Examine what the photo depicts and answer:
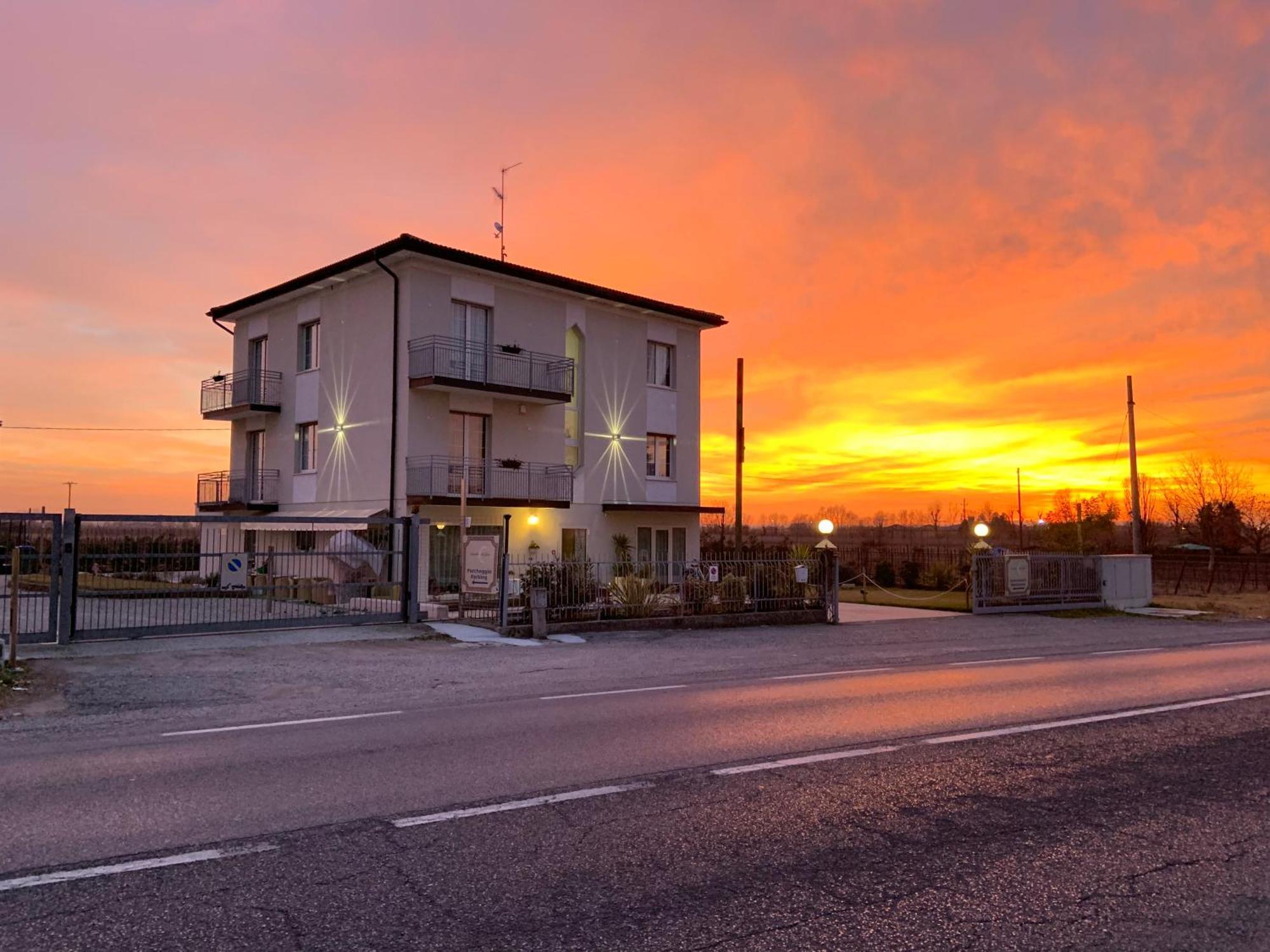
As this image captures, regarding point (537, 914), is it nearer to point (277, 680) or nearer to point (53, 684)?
point (277, 680)

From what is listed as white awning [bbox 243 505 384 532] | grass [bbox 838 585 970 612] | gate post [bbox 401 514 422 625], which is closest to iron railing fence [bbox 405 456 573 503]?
white awning [bbox 243 505 384 532]

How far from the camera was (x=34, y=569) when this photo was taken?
13.3m

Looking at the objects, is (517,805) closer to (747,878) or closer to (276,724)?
(747,878)

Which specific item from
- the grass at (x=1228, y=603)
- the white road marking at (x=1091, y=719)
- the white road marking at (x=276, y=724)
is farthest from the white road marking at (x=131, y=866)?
the grass at (x=1228, y=603)

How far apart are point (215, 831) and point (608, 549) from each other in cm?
2585

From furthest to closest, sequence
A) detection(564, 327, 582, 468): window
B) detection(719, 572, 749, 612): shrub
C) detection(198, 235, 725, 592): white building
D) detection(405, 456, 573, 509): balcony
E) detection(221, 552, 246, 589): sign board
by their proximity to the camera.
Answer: detection(564, 327, 582, 468): window, detection(198, 235, 725, 592): white building, detection(405, 456, 573, 509): balcony, detection(719, 572, 749, 612): shrub, detection(221, 552, 246, 589): sign board

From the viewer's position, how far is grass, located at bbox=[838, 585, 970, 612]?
84.7ft

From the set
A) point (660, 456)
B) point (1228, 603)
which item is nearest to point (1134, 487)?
point (1228, 603)

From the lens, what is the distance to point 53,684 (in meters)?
10.9

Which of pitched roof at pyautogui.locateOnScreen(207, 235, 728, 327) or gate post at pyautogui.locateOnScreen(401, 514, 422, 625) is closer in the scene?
gate post at pyautogui.locateOnScreen(401, 514, 422, 625)

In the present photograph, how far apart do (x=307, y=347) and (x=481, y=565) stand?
51.1 feet

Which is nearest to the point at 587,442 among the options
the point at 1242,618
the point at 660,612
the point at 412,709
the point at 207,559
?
the point at 660,612

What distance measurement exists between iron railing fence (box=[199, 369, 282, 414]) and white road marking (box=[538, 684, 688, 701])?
2291 cm

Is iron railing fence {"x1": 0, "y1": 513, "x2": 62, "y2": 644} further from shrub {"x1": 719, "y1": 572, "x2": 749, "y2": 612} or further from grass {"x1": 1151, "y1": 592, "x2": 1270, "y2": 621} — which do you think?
grass {"x1": 1151, "y1": 592, "x2": 1270, "y2": 621}
